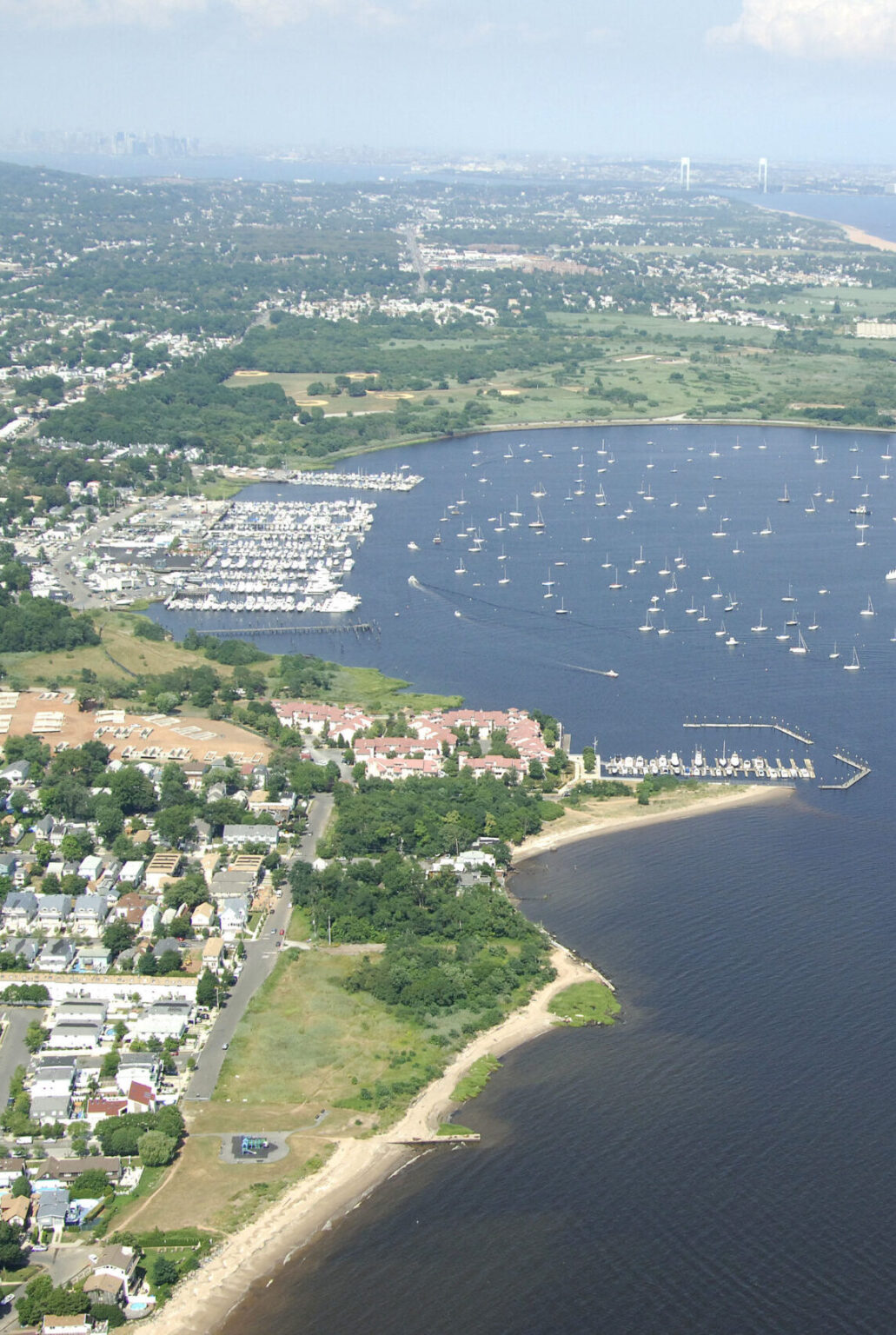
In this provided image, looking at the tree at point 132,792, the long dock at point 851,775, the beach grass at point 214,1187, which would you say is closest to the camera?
the beach grass at point 214,1187

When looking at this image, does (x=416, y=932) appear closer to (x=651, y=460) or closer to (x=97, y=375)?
(x=651, y=460)

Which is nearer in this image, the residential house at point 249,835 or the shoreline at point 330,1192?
the shoreline at point 330,1192

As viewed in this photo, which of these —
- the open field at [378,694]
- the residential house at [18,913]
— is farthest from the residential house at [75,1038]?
the open field at [378,694]

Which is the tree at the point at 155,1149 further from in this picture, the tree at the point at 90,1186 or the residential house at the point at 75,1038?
the residential house at the point at 75,1038

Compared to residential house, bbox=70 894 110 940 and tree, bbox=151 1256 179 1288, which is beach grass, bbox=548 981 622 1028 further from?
residential house, bbox=70 894 110 940

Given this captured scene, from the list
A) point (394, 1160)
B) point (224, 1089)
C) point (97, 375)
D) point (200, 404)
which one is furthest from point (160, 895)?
point (97, 375)

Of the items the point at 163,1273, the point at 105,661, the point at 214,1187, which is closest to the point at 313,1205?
the point at 214,1187
